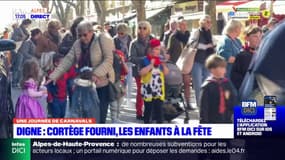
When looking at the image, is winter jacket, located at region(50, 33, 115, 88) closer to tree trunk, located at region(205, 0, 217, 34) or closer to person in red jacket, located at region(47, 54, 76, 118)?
person in red jacket, located at region(47, 54, 76, 118)

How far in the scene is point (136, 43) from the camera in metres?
2.69

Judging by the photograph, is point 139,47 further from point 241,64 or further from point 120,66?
point 241,64

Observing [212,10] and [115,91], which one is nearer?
[212,10]

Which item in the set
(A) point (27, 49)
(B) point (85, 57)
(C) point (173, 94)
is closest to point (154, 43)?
(C) point (173, 94)

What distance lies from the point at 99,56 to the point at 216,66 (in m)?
0.84

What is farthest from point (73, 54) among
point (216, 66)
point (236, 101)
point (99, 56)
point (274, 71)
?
point (274, 71)

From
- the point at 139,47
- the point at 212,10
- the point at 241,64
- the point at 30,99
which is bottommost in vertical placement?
the point at 30,99

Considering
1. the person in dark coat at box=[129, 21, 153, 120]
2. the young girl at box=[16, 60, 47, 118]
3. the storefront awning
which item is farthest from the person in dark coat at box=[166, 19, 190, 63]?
the young girl at box=[16, 60, 47, 118]

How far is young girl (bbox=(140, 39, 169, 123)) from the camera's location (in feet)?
8.86

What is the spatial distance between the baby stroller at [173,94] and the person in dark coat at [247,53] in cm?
39

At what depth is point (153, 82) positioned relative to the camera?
273 cm

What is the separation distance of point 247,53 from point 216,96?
1.23ft

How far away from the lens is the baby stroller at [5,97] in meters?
2.70

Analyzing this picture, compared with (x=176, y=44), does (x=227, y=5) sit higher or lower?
higher
